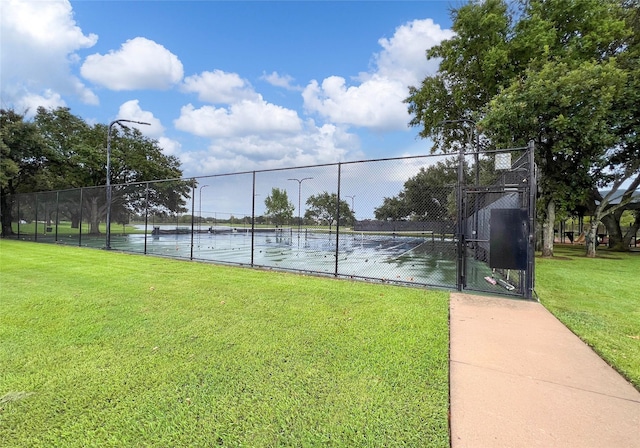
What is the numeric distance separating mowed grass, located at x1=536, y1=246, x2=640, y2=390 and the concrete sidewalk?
16 centimetres

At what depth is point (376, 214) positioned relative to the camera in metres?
6.51

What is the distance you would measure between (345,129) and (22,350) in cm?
1737

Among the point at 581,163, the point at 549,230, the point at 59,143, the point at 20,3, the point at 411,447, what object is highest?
the point at 20,3

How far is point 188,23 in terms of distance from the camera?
35.1ft

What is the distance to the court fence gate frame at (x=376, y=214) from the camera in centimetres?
479

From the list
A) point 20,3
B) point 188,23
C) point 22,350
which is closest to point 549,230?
point 22,350

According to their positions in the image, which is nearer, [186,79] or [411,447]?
[411,447]

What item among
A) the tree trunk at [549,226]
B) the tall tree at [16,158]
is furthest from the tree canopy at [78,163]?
the tree trunk at [549,226]

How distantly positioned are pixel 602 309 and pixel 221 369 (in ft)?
16.2

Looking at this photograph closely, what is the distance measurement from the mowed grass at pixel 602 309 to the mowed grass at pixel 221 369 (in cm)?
133

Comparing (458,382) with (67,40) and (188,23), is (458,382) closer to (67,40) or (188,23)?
(188,23)

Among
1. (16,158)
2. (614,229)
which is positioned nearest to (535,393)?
(614,229)

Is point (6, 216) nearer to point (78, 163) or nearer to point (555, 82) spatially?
point (78, 163)

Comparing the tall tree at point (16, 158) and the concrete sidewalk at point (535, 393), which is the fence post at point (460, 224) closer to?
the concrete sidewalk at point (535, 393)
